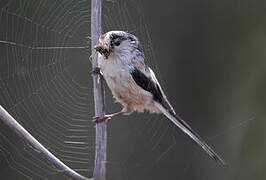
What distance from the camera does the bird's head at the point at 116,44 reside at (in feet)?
11.3

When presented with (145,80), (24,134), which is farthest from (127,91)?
(24,134)

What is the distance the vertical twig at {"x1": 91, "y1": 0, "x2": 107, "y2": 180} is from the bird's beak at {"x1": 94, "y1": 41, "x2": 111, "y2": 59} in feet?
0.42

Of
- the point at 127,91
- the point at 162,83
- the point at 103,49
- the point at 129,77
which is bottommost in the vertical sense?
the point at 162,83

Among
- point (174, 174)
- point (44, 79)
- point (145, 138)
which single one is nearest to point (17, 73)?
point (44, 79)

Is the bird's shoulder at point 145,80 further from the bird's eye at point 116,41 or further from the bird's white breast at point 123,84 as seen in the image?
the bird's eye at point 116,41

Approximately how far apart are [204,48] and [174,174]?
5.82ft

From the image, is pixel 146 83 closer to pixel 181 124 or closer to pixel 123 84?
pixel 123 84

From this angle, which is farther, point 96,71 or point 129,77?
point 129,77

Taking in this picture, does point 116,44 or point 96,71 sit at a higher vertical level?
point 116,44

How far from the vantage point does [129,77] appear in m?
3.69

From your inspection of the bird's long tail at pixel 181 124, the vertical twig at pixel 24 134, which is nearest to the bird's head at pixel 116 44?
the bird's long tail at pixel 181 124

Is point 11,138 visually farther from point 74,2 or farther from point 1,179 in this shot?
point 74,2

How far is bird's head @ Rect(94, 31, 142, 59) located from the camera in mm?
3436

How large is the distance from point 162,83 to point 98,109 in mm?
3587
